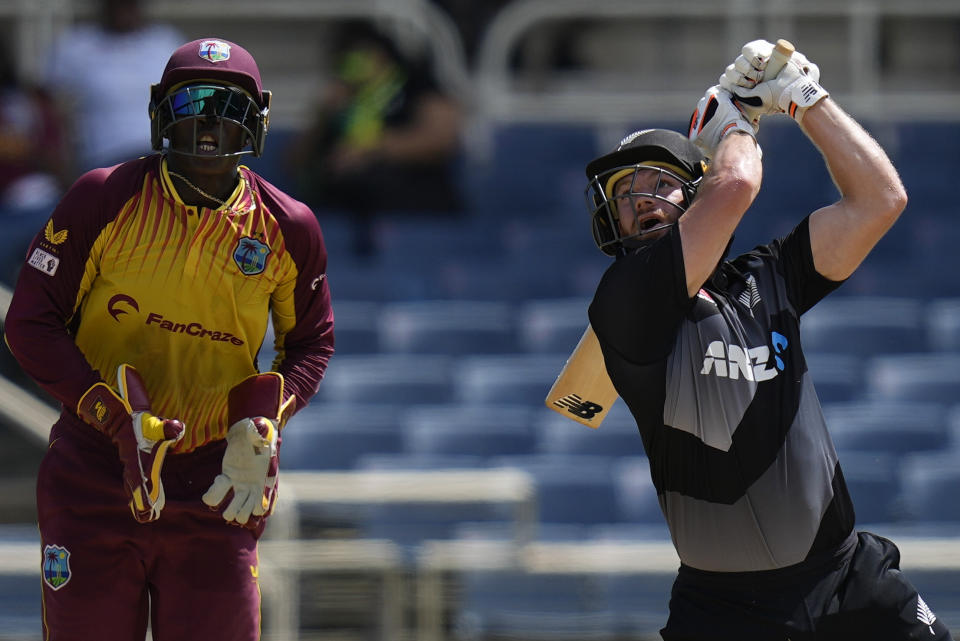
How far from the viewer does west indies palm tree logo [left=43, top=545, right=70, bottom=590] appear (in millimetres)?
3475

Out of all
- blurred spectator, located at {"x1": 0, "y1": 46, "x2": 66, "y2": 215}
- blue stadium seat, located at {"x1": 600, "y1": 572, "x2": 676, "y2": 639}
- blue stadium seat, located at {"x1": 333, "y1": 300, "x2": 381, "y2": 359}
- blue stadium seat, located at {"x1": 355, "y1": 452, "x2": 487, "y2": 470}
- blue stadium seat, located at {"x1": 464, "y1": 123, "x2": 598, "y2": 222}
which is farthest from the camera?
blue stadium seat, located at {"x1": 464, "y1": 123, "x2": 598, "y2": 222}

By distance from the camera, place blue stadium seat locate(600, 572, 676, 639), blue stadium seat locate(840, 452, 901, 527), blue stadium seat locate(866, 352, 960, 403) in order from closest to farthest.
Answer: blue stadium seat locate(600, 572, 676, 639), blue stadium seat locate(840, 452, 901, 527), blue stadium seat locate(866, 352, 960, 403)

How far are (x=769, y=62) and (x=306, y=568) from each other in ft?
10.8

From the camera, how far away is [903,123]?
971 cm

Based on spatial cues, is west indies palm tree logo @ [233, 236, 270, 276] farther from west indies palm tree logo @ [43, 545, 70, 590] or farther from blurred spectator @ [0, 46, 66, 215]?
blurred spectator @ [0, 46, 66, 215]

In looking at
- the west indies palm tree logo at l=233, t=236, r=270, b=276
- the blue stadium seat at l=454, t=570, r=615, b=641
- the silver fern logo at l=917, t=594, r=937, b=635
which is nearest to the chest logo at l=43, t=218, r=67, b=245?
the west indies palm tree logo at l=233, t=236, r=270, b=276

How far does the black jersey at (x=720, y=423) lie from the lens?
3176mm

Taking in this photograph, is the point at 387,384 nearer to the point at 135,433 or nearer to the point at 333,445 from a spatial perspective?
the point at 333,445

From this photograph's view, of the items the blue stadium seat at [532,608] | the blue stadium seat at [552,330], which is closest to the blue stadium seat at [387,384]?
the blue stadium seat at [552,330]

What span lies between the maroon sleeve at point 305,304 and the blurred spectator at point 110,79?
4.66 m

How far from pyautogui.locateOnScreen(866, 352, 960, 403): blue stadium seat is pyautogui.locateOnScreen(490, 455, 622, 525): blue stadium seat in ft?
5.56

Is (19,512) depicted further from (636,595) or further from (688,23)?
(688,23)

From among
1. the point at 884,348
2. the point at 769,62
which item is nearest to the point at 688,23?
the point at 884,348

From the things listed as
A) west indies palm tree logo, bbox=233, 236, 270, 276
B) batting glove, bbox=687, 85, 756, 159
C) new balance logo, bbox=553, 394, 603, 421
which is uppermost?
batting glove, bbox=687, 85, 756, 159
